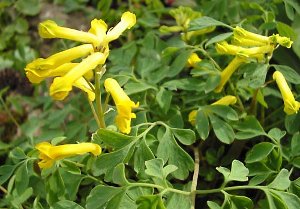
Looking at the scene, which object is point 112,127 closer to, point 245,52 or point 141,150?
point 141,150

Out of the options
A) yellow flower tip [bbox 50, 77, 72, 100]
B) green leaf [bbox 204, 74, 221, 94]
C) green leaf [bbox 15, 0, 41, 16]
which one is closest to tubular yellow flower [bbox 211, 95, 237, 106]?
green leaf [bbox 204, 74, 221, 94]

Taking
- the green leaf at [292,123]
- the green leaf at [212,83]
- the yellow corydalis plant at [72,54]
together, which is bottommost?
the green leaf at [292,123]

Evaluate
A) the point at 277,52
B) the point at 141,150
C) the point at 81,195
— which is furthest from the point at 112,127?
the point at 277,52

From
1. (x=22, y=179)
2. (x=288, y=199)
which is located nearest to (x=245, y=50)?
(x=288, y=199)

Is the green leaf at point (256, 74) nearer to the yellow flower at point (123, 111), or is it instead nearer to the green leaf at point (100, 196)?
the yellow flower at point (123, 111)

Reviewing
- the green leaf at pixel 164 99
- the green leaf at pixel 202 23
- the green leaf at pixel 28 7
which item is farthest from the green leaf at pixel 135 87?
the green leaf at pixel 28 7

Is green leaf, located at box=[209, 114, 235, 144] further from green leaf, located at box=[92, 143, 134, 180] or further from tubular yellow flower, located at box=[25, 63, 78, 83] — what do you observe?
tubular yellow flower, located at box=[25, 63, 78, 83]
